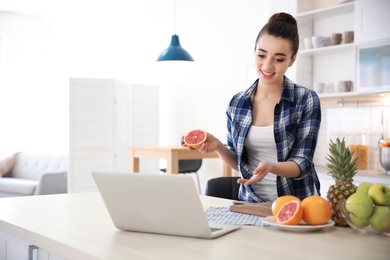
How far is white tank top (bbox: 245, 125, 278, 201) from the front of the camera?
1.97 meters

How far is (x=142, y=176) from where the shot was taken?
52.4 inches

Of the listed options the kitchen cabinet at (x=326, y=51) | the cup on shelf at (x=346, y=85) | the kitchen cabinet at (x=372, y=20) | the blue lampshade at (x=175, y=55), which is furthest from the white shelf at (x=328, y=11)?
the blue lampshade at (x=175, y=55)

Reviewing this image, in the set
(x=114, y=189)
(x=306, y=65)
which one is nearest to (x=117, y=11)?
(x=306, y=65)

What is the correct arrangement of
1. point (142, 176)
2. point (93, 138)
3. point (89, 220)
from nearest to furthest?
point (142, 176)
point (89, 220)
point (93, 138)

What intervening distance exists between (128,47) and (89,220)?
5.99 m

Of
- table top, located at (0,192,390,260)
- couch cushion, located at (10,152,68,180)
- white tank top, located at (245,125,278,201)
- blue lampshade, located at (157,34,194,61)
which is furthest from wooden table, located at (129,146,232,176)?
table top, located at (0,192,390,260)

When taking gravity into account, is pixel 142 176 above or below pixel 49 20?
below

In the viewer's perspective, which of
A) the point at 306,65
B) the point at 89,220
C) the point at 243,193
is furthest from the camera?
the point at 306,65

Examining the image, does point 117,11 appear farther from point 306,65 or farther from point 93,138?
point 306,65

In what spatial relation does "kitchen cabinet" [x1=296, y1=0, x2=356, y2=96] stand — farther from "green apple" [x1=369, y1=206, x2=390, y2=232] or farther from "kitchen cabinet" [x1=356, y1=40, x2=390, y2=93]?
"green apple" [x1=369, y1=206, x2=390, y2=232]

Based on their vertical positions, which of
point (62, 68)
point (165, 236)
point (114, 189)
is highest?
point (62, 68)

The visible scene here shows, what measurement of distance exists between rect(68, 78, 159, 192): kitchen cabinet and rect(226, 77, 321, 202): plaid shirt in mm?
3916

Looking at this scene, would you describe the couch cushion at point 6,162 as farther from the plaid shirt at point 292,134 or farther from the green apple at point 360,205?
the green apple at point 360,205

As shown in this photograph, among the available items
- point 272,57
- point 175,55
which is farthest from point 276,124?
point 175,55
